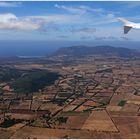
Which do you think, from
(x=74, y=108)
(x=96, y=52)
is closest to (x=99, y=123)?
(x=74, y=108)

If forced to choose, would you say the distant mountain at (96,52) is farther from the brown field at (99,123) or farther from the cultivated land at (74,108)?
the brown field at (99,123)

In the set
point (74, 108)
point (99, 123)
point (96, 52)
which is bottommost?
point (96, 52)

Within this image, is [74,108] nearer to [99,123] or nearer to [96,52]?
[99,123]

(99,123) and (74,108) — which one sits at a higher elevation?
(99,123)

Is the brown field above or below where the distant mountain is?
above

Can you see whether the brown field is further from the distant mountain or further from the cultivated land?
the distant mountain

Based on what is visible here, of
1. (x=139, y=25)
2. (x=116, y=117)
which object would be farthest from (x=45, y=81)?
(x=139, y=25)

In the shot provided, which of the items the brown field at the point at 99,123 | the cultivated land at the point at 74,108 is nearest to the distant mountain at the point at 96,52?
the cultivated land at the point at 74,108

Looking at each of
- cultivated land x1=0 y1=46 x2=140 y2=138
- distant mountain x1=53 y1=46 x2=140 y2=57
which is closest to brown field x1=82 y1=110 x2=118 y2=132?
cultivated land x1=0 y1=46 x2=140 y2=138
